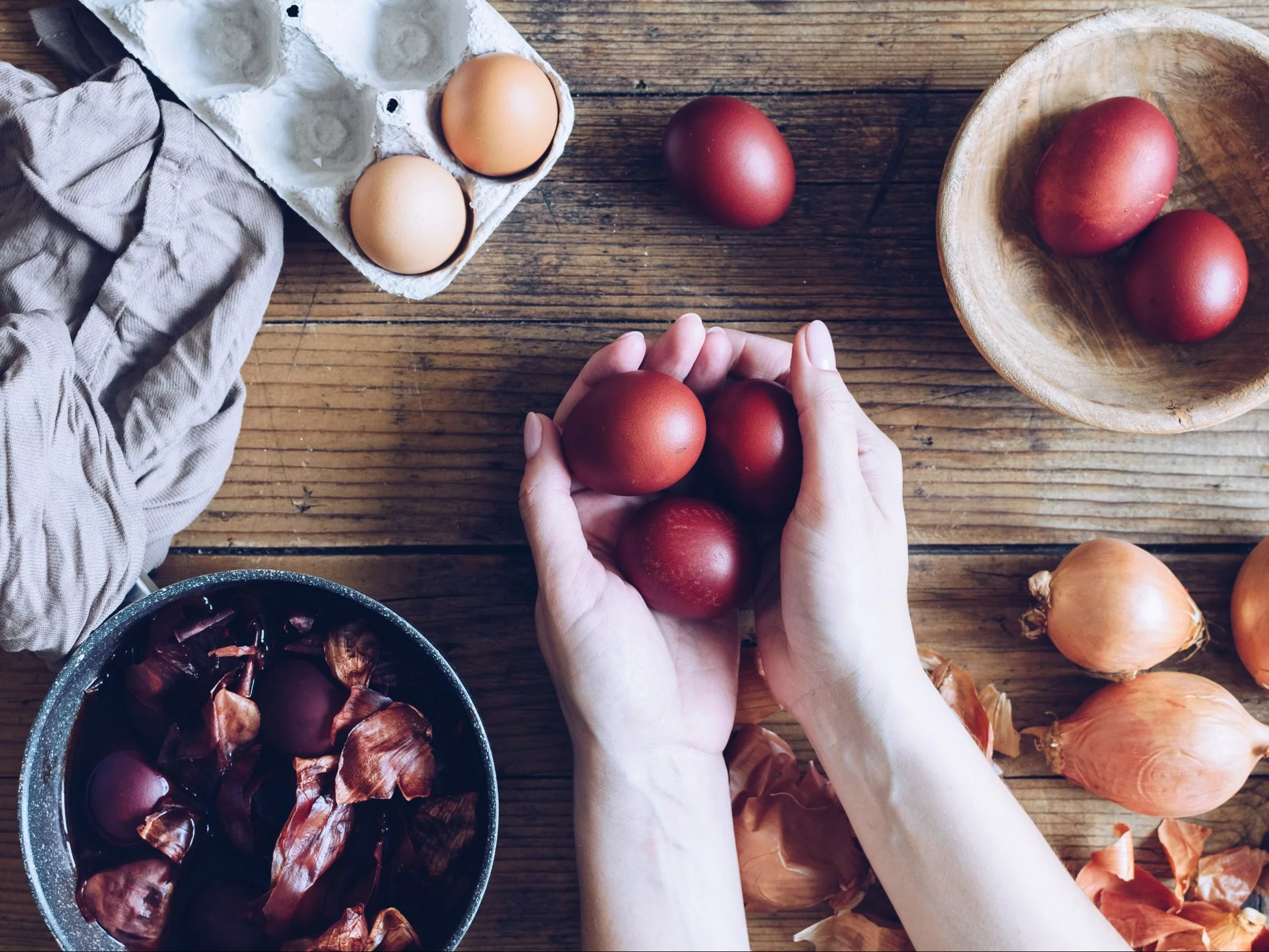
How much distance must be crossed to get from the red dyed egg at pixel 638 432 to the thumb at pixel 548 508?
38 millimetres

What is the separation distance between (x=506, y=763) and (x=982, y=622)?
0.52 m

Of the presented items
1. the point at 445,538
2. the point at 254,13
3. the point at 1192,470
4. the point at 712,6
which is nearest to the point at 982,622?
the point at 1192,470

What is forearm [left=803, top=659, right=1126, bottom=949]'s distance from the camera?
0.76 metres

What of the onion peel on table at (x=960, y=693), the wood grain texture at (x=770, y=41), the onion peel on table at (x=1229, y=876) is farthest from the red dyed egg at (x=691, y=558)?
the onion peel on table at (x=1229, y=876)

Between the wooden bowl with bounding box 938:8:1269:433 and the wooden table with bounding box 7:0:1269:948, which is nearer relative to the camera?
the wooden bowl with bounding box 938:8:1269:433

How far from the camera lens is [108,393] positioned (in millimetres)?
891

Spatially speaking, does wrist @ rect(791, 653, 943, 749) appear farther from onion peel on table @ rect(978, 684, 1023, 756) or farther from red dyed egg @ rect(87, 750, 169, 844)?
red dyed egg @ rect(87, 750, 169, 844)

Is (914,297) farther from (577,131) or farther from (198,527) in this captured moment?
(198,527)

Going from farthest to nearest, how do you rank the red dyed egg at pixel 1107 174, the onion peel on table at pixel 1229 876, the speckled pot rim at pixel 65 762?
1. the onion peel on table at pixel 1229 876
2. the red dyed egg at pixel 1107 174
3. the speckled pot rim at pixel 65 762

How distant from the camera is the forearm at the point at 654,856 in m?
0.82

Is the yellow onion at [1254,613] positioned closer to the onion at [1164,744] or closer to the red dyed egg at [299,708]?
the onion at [1164,744]

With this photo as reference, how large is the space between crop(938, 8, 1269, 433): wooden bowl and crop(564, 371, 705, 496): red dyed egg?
0.29 m

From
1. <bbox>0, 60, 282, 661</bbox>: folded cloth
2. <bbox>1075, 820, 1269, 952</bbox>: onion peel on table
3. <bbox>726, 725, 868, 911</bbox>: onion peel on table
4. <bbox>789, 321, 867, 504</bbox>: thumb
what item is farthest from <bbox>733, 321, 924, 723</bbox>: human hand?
<bbox>0, 60, 282, 661</bbox>: folded cloth

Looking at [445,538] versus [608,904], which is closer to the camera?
[608,904]
